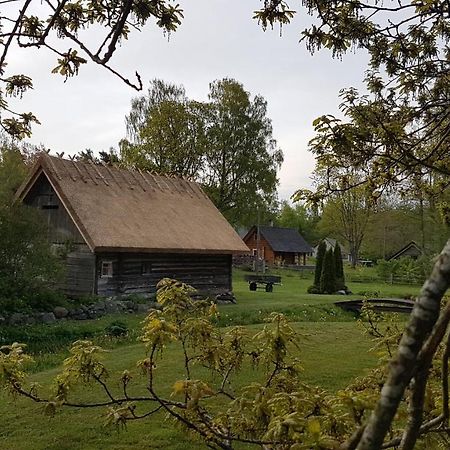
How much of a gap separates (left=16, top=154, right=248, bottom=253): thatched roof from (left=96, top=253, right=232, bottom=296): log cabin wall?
0.82 meters

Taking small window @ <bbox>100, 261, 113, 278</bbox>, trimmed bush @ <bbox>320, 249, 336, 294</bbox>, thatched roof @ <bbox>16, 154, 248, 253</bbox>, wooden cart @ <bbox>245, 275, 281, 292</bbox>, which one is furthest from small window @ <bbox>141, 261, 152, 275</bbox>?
trimmed bush @ <bbox>320, 249, 336, 294</bbox>

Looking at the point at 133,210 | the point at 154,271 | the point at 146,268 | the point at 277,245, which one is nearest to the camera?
the point at 146,268

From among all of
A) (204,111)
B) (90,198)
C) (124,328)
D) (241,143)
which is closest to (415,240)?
(241,143)

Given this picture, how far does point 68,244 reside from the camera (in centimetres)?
1822

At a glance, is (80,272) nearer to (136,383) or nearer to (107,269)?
(107,269)

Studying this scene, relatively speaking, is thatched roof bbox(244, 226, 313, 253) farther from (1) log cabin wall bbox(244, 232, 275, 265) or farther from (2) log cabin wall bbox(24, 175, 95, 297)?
(2) log cabin wall bbox(24, 175, 95, 297)

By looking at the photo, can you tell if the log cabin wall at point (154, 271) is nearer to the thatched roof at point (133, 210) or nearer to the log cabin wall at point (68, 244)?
the log cabin wall at point (68, 244)

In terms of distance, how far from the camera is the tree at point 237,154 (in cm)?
3756

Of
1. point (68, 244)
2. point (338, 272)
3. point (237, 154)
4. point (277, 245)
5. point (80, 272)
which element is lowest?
point (338, 272)

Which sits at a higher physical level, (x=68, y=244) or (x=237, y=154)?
(x=237, y=154)

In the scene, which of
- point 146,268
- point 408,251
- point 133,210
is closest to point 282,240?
point 408,251

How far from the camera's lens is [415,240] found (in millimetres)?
45844

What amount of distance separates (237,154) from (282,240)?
2023 centimetres

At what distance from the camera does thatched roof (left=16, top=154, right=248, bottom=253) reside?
18.7m
